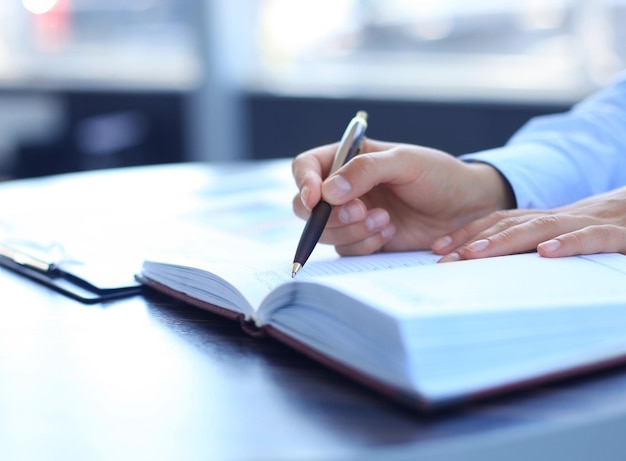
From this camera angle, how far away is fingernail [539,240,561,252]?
672mm

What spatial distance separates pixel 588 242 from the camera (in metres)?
0.69

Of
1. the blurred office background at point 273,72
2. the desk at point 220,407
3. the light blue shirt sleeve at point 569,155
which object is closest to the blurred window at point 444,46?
the blurred office background at point 273,72

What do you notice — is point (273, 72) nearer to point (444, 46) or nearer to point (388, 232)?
point (444, 46)

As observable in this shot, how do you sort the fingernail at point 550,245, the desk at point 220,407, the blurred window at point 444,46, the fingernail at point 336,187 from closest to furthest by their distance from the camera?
1. the desk at point 220,407
2. the fingernail at point 550,245
3. the fingernail at point 336,187
4. the blurred window at point 444,46

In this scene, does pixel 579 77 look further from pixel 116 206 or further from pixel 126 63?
pixel 126 63

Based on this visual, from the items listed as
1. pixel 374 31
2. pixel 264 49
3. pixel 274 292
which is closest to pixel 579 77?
pixel 374 31

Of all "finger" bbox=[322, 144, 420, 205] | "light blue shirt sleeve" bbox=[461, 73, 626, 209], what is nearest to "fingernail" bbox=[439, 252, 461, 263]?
"finger" bbox=[322, 144, 420, 205]

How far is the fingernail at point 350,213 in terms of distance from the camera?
0.81 meters

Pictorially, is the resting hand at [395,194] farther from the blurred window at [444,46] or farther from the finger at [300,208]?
the blurred window at [444,46]

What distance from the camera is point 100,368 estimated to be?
0.59m

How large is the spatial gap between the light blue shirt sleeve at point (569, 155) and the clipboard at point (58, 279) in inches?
18.3

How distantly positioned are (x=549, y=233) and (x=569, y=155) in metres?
0.35

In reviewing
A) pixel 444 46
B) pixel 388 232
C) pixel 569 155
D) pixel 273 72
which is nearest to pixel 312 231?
pixel 388 232

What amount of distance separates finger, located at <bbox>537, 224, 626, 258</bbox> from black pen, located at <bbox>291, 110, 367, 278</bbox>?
21 cm
